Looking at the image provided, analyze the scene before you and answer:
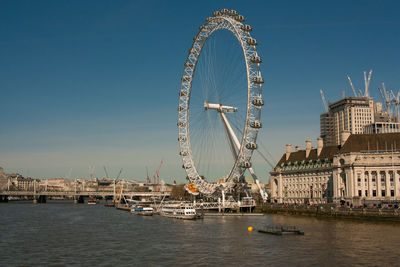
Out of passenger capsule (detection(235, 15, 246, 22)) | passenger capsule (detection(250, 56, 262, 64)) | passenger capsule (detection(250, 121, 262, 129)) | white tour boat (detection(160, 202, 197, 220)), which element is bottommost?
white tour boat (detection(160, 202, 197, 220))

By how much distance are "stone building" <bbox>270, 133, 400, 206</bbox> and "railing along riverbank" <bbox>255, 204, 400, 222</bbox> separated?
848 cm

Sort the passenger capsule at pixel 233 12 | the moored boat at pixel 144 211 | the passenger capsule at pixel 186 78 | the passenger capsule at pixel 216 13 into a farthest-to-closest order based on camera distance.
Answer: the moored boat at pixel 144 211 < the passenger capsule at pixel 186 78 < the passenger capsule at pixel 216 13 < the passenger capsule at pixel 233 12

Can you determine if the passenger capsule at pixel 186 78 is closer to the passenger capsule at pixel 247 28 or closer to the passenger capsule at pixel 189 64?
the passenger capsule at pixel 189 64

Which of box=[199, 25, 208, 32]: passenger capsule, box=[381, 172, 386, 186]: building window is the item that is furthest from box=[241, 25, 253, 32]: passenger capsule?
box=[381, 172, 386, 186]: building window

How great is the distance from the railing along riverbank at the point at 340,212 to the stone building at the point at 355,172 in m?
8.48

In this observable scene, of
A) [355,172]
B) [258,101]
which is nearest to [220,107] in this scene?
[258,101]

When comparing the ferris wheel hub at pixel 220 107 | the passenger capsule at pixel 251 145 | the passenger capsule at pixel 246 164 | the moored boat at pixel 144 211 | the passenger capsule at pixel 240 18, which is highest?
the passenger capsule at pixel 240 18

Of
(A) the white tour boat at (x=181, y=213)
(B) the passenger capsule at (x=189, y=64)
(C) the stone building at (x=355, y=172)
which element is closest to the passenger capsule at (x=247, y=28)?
(B) the passenger capsule at (x=189, y=64)

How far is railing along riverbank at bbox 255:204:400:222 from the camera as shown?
60072 millimetres

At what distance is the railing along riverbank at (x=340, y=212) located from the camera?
60072mm

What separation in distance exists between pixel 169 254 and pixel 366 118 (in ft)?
540

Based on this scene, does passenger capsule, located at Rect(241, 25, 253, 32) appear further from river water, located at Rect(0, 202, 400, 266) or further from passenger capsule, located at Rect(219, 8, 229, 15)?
river water, located at Rect(0, 202, 400, 266)

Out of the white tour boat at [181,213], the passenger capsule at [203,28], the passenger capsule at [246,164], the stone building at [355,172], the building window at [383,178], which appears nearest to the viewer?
the white tour boat at [181,213]

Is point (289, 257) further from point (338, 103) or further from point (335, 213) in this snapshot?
point (338, 103)
